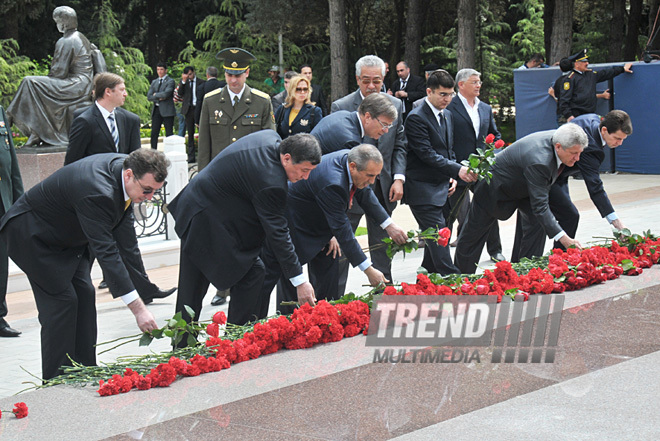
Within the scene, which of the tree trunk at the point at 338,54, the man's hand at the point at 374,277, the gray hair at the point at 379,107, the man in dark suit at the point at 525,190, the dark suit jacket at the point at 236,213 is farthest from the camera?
the tree trunk at the point at 338,54

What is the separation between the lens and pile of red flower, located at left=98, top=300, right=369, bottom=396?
378cm

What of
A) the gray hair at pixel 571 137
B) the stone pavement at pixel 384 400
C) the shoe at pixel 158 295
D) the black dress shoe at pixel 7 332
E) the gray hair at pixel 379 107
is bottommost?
the shoe at pixel 158 295

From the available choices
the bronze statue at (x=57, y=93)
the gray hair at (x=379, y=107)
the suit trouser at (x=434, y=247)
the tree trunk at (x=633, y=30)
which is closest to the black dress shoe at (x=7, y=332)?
the gray hair at (x=379, y=107)

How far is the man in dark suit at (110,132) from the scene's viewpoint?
21.8 ft

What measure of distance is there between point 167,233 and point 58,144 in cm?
211

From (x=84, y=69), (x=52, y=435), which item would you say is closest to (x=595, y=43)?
(x=84, y=69)

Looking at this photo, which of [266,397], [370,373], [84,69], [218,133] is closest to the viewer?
[266,397]

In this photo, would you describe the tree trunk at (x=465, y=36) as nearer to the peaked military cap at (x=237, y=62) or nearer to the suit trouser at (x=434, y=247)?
the peaked military cap at (x=237, y=62)

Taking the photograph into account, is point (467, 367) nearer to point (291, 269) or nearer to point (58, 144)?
point (291, 269)

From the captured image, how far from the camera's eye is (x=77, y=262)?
486 cm

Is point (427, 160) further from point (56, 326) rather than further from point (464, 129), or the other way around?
point (56, 326)

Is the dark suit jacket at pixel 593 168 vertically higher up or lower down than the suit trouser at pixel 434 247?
higher up

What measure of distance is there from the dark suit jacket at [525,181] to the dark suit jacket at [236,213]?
211 cm

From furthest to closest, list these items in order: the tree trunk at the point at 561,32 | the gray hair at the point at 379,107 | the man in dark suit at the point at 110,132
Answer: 1. the tree trunk at the point at 561,32
2. the man in dark suit at the point at 110,132
3. the gray hair at the point at 379,107
